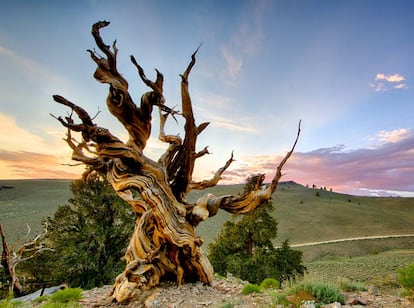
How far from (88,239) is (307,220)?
49889mm

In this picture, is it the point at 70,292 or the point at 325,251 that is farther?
the point at 325,251

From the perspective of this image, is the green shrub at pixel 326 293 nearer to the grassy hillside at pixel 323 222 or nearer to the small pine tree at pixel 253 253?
the small pine tree at pixel 253 253

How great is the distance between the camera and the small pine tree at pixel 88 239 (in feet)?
37.5

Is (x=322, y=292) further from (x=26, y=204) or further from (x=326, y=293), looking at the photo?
(x=26, y=204)

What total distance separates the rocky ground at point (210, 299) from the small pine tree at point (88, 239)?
18.9ft

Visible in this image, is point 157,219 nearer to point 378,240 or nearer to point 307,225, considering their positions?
point 378,240

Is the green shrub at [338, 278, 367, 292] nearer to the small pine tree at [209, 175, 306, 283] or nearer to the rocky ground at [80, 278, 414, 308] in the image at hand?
the rocky ground at [80, 278, 414, 308]

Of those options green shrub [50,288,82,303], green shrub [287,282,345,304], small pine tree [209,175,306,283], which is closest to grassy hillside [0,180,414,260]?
small pine tree [209,175,306,283]

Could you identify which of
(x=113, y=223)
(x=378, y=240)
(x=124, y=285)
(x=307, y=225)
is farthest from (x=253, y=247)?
A: (x=307, y=225)

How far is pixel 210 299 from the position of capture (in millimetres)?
5312

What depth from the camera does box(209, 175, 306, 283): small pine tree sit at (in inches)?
527

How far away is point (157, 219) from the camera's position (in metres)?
5.96

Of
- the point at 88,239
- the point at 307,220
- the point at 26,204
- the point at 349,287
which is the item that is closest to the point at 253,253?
the point at 88,239

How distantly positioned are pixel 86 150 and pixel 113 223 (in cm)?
697
